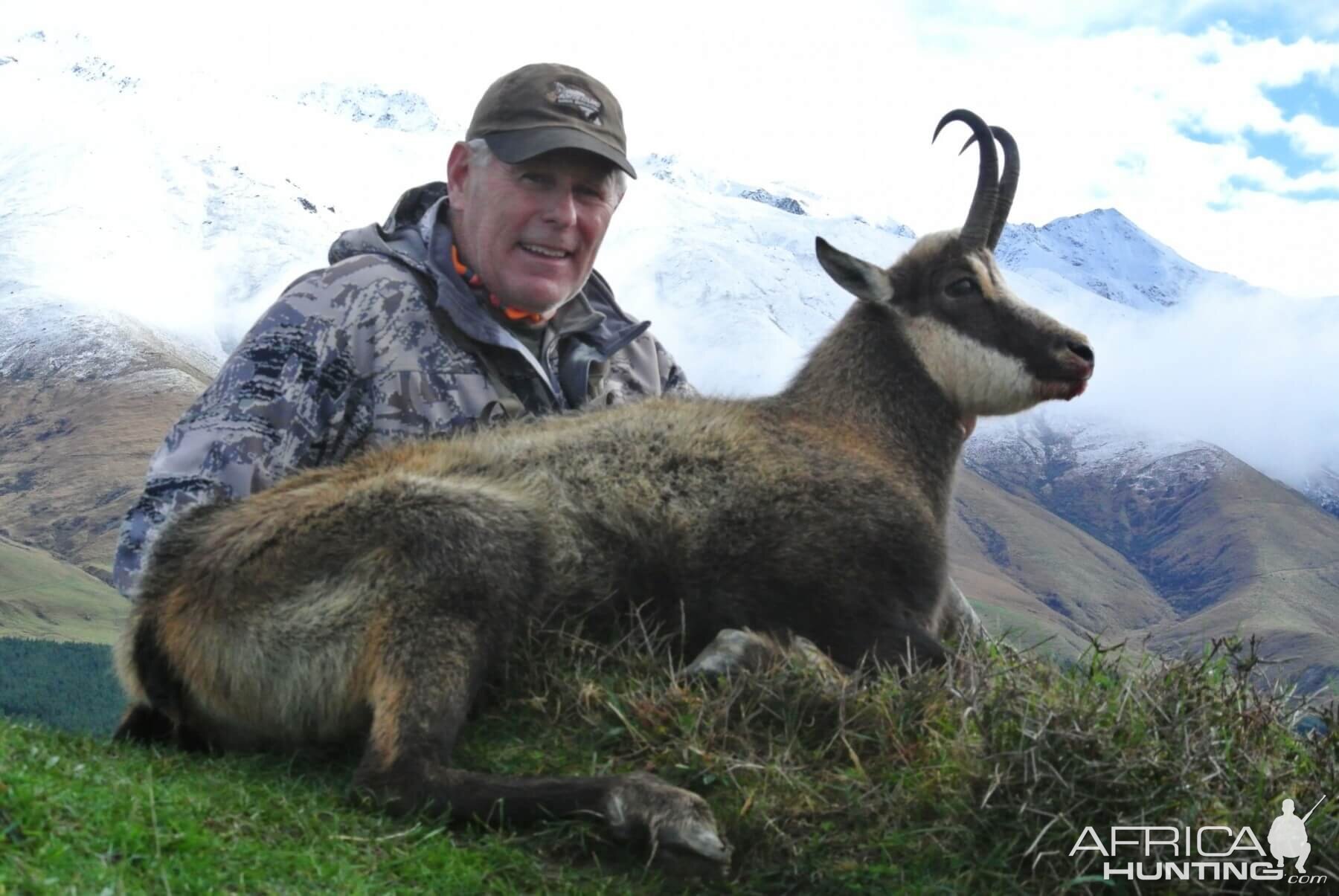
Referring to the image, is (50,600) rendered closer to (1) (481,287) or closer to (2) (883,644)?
(1) (481,287)

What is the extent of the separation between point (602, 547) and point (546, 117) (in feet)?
9.10

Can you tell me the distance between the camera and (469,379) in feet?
26.2

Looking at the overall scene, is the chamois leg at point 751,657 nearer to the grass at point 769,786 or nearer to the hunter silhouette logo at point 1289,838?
the grass at point 769,786

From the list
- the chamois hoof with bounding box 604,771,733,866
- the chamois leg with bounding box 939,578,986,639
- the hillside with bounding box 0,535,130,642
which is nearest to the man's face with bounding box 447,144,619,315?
the chamois leg with bounding box 939,578,986,639

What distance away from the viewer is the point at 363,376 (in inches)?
308

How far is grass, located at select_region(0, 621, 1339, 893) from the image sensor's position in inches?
175

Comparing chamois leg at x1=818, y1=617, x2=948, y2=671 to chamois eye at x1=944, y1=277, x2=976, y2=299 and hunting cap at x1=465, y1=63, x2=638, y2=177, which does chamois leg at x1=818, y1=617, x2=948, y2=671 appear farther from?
hunting cap at x1=465, y1=63, x2=638, y2=177

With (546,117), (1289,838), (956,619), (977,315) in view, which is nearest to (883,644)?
(956,619)

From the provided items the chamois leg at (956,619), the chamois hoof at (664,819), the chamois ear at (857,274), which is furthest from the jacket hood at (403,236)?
the chamois hoof at (664,819)

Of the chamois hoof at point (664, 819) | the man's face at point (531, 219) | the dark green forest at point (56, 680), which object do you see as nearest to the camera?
the chamois hoof at point (664, 819)

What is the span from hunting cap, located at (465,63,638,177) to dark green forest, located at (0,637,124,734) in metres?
46.3

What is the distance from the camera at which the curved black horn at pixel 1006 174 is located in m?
8.02

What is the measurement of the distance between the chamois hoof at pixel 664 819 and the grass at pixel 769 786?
10 cm

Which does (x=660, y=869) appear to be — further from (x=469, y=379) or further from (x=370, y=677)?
(x=469, y=379)
